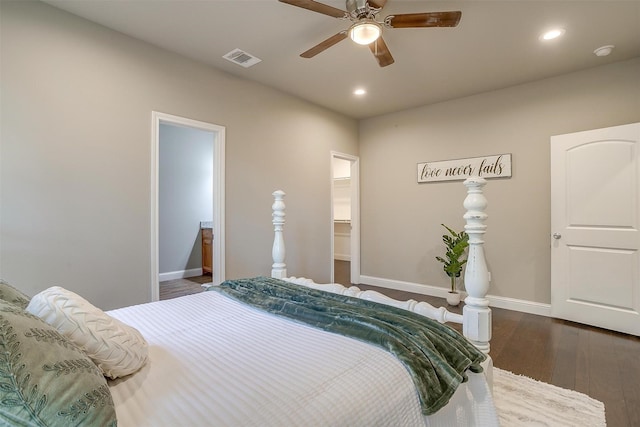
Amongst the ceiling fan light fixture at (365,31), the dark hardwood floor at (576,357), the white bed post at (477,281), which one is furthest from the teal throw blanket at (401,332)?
the ceiling fan light fixture at (365,31)

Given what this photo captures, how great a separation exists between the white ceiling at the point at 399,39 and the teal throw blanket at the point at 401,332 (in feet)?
7.08

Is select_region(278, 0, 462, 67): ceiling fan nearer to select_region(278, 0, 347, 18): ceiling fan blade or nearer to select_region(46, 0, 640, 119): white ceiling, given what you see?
select_region(278, 0, 347, 18): ceiling fan blade

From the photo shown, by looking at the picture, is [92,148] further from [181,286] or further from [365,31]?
[181,286]

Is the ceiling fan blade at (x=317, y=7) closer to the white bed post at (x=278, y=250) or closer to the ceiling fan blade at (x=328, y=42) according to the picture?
the ceiling fan blade at (x=328, y=42)

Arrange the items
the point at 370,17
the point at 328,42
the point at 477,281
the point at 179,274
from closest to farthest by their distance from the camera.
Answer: the point at 477,281 → the point at 370,17 → the point at 328,42 → the point at 179,274

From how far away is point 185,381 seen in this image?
96 cm

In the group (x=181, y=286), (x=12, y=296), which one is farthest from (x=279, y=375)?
(x=181, y=286)

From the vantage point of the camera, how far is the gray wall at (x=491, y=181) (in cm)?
335

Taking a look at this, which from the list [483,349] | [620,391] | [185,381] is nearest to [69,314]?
[185,381]

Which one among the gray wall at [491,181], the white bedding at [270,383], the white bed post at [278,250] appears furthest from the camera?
the gray wall at [491,181]

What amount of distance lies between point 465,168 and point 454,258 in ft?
3.99

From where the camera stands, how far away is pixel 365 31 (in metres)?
2.19

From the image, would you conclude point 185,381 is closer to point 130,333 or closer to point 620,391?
point 130,333

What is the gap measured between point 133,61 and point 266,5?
136 centimetres
